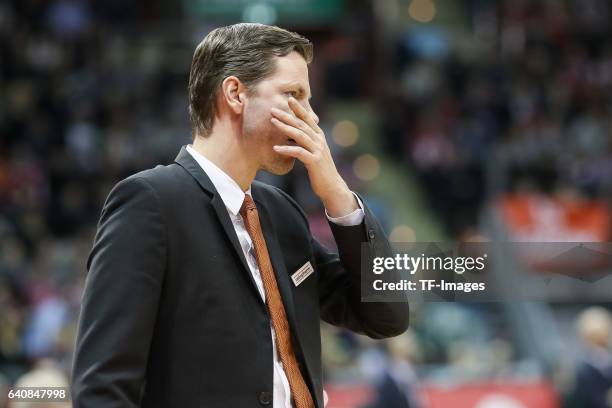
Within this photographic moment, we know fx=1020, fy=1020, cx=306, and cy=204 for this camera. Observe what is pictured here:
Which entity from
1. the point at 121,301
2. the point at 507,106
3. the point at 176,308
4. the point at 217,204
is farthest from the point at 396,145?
the point at 121,301

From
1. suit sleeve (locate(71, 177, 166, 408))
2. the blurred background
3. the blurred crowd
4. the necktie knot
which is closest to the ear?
the necktie knot

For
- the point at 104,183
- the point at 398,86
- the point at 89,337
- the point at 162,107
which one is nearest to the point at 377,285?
the point at 89,337

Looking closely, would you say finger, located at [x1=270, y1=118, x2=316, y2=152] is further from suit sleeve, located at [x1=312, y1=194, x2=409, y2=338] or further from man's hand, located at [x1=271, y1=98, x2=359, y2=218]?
suit sleeve, located at [x1=312, y1=194, x2=409, y2=338]

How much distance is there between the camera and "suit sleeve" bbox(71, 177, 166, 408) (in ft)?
7.24

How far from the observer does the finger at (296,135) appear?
256cm

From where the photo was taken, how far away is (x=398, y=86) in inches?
569

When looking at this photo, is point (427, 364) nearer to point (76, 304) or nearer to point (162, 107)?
point (76, 304)

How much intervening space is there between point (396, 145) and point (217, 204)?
37.7 ft

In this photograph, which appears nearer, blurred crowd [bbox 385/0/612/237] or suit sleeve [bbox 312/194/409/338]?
suit sleeve [bbox 312/194/409/338]

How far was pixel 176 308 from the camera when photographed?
93.4 inches

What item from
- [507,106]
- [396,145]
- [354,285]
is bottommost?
[396,145]

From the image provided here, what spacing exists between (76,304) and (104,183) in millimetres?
2381

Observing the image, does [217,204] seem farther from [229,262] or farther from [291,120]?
[291,120]

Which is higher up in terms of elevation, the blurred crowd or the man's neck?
the man's neck
